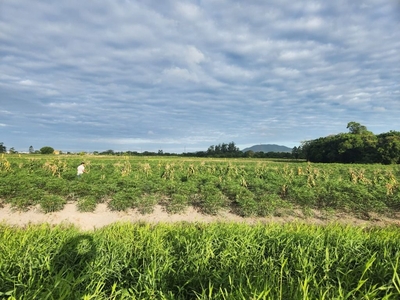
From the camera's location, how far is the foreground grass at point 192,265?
3004 millimetres

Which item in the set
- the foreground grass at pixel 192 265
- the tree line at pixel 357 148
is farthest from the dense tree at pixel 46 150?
the foreground grass at pixel 192 265

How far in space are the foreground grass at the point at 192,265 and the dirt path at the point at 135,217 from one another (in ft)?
19.3

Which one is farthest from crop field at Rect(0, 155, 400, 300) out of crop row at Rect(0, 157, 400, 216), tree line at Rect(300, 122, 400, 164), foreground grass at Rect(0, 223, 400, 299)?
tree line at Rect(300, 122, 400, 164)

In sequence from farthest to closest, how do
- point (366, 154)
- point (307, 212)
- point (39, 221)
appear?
point (366, 154) < point (307, 212) < point (39, 221)

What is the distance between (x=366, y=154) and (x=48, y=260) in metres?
53.1

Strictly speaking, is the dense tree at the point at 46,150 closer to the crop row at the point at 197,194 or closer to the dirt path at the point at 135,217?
the crop row at the point at 197,194

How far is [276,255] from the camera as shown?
4293mm

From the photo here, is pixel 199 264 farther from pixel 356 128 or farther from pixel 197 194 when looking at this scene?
pixel 356 128

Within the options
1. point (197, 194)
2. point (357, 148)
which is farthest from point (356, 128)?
point (197, 194)

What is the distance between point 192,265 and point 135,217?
7844 mm

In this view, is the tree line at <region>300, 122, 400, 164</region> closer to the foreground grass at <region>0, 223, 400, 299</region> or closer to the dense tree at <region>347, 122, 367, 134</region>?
the dense tree at <region>347, 122, 367, 134</region>

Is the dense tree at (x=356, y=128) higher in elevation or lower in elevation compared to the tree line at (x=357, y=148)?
higher

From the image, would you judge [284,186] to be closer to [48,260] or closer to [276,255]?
[276,255]

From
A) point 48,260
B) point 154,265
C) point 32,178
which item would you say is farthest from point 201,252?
point 32,178
